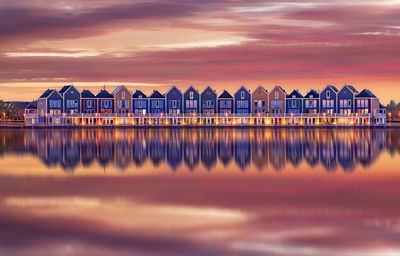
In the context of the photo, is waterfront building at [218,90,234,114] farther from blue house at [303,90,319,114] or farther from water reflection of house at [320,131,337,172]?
water reflection of house at [320,131,337,172]

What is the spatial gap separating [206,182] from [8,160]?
19320mm

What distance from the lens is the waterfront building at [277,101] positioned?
376 feet

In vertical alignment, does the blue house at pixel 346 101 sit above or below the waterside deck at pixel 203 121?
above

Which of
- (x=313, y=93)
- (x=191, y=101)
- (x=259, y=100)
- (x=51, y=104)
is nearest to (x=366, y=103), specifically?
(x=313, y=93)

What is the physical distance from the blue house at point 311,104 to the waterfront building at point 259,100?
7.96 metres

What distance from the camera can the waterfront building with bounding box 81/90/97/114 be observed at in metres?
114

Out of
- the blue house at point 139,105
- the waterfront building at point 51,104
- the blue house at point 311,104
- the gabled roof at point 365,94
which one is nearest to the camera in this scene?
the waterfront building at point 51,104

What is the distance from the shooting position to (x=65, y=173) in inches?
1305

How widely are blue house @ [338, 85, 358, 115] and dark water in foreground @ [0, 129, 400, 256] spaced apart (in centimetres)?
7526

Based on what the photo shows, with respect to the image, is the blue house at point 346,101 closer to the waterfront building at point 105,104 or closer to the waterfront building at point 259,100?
the waterfront building at point 259,100

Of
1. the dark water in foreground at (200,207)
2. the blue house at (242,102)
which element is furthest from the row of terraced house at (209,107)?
the dark water in foreground at (200,207)

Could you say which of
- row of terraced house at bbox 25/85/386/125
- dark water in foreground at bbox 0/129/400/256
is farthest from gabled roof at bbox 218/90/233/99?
dark water in foreground at bbox 0/129/400/256

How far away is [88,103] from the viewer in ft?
375

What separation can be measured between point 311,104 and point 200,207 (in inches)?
3814
